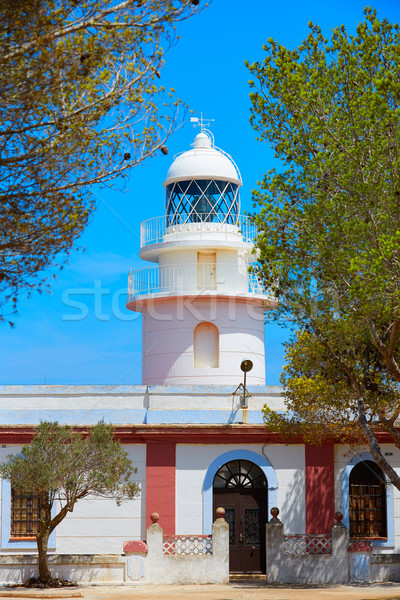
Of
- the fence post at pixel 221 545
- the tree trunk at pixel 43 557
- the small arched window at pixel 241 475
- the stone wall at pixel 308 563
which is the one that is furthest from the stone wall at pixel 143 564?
the small arched window at pixel 241 475

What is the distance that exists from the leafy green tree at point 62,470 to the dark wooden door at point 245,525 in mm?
3381

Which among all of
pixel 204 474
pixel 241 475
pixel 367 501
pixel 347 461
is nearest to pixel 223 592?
pixel 204 474

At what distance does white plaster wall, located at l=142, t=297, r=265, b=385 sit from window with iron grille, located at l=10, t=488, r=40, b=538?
484cm

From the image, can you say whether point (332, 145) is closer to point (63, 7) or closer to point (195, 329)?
point (63, 7)

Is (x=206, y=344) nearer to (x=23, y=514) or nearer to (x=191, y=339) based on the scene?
(x=191, y=339)

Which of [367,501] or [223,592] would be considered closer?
[223,592]

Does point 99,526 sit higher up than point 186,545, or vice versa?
point 99,526

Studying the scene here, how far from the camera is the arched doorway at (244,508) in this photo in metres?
21.8

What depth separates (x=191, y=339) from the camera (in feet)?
80.0

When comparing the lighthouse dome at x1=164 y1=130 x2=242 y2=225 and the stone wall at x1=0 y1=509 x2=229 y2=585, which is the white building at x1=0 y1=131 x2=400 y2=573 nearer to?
the stone wall at x1=0 y1=509 x2=229 y2=585

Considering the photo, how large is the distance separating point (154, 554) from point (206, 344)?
6.25m

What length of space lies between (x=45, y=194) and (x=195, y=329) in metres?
13.3

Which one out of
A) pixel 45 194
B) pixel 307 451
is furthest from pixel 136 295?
pixel 45 194

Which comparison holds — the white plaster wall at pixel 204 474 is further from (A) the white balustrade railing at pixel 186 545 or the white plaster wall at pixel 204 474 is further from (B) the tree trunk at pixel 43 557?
(B) the tree trunk at pixel 43 557
